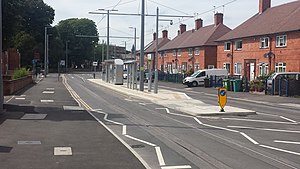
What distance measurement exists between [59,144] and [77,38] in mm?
113474

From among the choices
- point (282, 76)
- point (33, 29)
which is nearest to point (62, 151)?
point (282, 76)

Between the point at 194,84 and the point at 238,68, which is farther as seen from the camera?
the point at 238,68

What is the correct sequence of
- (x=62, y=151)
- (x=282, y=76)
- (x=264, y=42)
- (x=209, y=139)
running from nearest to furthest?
1. (x=62, y=151)
2. (x=209, y=139)
3. (x=282, y=76)
4. (x=264, y=42)

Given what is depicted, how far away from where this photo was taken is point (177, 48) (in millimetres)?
73125

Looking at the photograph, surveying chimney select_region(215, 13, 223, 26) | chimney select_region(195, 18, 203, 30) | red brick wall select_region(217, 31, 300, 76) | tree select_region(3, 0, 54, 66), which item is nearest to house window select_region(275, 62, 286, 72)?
red brick wall select_region(217, 31, 300, 76)

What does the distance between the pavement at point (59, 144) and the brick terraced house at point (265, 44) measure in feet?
95.2

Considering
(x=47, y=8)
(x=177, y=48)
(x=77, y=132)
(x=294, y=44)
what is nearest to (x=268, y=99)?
(x=294, y=44)

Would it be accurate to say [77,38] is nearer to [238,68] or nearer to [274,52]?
[238,68]

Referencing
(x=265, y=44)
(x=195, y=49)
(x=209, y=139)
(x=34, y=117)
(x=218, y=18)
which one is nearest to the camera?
(x=209, y=139)

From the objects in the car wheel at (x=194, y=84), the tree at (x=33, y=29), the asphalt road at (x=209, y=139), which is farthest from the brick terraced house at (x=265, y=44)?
the tree at (x=33, y=29)

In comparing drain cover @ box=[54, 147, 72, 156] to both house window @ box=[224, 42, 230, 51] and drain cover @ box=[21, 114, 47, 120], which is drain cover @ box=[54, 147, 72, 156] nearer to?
drain cover @ box=[21, 114, 47, 120]

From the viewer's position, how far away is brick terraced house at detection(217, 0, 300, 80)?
41406mm

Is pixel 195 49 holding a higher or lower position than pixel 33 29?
lower

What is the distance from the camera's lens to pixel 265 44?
4588 centimetres
